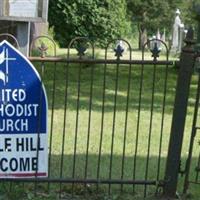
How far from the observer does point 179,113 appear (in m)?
5.86

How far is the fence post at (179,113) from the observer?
225 inches

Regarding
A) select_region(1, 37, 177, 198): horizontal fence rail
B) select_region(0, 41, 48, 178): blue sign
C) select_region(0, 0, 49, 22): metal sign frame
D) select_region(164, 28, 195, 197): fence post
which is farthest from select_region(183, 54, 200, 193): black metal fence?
select_region(0, 0, 49, 22): metal sign frame

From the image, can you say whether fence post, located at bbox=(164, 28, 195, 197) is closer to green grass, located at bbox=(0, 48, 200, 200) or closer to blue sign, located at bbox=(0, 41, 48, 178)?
green grass, located at bbox=(0, 48, 200, 200)

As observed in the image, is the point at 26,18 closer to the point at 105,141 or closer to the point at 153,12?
the point at 105,141

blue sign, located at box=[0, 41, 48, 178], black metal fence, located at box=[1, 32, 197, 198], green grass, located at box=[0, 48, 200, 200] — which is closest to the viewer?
blue sign, located at box=[0, 41, 48, 178]

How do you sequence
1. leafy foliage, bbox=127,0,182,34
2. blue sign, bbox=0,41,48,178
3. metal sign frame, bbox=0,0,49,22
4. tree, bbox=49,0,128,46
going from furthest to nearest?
leafy foliage, bbox=127,0,182,34, tree, bbox=49,0,128,46, metal sign frame, bbox=0,0,49,22, blue sign, bbox=0,41,48,178

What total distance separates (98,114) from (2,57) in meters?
5.26

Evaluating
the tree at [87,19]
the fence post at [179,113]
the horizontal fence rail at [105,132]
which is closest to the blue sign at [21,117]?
the horizontal fence rail at [105,132]

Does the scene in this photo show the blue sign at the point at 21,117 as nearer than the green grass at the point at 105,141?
Yes

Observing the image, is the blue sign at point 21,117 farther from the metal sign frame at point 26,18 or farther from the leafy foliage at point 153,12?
the leafy foliage at point 153,12

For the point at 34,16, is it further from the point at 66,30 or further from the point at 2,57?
the point at 66,30

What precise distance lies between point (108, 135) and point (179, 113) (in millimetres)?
3185

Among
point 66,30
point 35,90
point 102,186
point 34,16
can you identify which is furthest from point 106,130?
point 66,30

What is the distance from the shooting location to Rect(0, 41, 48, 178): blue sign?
5559 millimetres
